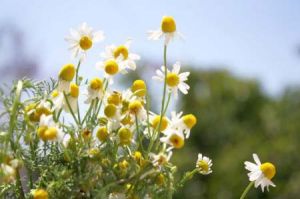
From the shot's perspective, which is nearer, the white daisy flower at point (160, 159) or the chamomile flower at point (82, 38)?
the white daisy flower at point (160, 159)

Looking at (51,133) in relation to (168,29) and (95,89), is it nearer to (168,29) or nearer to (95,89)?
(95,89)

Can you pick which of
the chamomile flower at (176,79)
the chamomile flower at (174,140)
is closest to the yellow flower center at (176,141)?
the chamomile flower at (174,140)

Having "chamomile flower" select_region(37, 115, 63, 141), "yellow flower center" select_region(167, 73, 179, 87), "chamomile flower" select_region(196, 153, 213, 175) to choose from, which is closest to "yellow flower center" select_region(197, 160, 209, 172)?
"chamomile flower" select_region(196, 153, 213, 175)

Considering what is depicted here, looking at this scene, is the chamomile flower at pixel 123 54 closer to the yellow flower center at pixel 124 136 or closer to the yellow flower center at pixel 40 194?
the yellow flower center at pixel 124 136

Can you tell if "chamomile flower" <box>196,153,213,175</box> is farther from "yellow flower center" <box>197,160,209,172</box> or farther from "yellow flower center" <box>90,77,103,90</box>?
"yellow flower center" <box>90,77,103,90</box>

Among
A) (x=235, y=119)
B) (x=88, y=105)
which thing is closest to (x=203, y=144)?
(x=235, y=119)

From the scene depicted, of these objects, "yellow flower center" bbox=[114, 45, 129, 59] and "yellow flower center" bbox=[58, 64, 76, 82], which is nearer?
"yellow flower center" bbox=[58, 64, 76, 82]

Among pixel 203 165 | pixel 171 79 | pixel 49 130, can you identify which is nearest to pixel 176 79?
pixel 171 79

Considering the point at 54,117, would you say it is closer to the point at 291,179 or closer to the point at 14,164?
the point at 14,164
